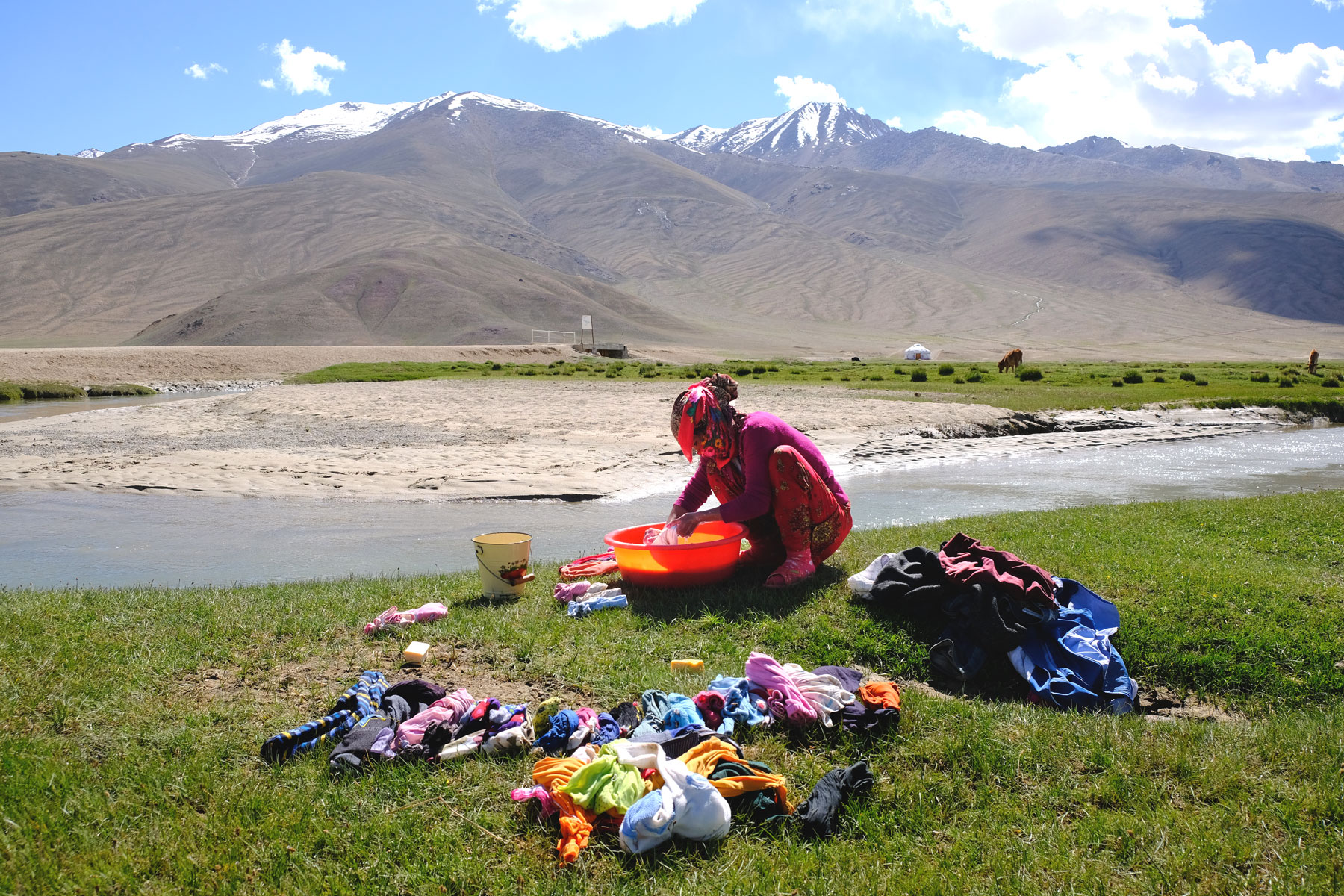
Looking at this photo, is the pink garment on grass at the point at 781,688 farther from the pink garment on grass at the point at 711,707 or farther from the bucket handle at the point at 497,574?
the bucket handle at the point at 497,574

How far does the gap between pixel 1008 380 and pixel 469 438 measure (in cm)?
2230

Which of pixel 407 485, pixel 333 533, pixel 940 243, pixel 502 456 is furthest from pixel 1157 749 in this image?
pixel 940 243

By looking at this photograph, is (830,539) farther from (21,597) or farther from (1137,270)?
(1137,270)

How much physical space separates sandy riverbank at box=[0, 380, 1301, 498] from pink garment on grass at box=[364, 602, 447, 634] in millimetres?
6386

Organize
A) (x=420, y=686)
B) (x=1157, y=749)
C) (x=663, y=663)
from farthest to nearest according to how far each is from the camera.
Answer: (x=663, y=663) → (x=420, y=686) → (x=1157, y=749)

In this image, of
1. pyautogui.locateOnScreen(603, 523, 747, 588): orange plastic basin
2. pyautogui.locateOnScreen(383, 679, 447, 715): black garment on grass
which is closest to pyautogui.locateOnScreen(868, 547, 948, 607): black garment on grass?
pyautogui.locateOnScreen(603, 523, 747, 588): orange plastic basin

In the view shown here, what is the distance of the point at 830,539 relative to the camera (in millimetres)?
6633

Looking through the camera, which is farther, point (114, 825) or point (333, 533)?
point (333, 533)

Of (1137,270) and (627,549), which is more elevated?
(1137,270)

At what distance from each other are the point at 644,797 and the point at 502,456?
39.1 feet

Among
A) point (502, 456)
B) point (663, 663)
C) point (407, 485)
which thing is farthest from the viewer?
point (502, 456)

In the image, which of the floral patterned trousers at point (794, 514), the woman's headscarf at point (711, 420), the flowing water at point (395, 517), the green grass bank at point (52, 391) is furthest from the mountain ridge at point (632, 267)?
the woman's headscarf at point (711, 420)

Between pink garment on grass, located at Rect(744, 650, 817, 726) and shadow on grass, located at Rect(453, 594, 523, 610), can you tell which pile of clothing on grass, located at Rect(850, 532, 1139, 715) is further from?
shadow on grass, located at Rect(453, 594, 523, 610)

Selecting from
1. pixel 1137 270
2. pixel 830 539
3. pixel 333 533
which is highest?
pixel 1137 270
